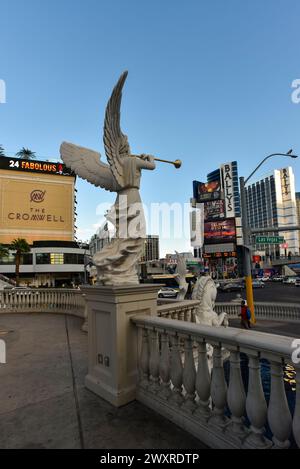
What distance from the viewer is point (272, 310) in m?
12.9

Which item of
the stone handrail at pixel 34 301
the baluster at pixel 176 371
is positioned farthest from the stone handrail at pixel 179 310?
the stone handrail at pixel 34 301

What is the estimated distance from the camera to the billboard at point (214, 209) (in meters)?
59.5

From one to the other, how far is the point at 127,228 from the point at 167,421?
245 centimetres

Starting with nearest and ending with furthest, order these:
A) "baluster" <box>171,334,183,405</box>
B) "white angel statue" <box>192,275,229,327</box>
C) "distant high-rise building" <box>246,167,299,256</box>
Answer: "baluster" <box>171,334,183,405</box>
"white angel statue" <box>192,275,229,327</box>
"distant high-rise building" <box>246,167,299,256</box>

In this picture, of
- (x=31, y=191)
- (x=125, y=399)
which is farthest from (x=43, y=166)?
(x=125, y=399)

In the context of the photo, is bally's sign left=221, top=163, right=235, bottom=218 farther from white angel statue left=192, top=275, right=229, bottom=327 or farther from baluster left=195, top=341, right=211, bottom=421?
baluster left=195, top=341, right=211, bottom=421

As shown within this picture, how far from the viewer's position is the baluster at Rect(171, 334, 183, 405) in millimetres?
2648

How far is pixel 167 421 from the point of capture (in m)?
2.66

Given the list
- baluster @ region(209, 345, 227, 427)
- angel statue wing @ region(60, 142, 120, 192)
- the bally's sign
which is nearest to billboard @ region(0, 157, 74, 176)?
the bally's sign

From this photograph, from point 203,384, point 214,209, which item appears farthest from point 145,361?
point 214,209

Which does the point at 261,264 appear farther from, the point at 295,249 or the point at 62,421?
the point at 62,421

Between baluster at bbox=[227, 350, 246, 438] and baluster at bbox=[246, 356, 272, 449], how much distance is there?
0.34ft

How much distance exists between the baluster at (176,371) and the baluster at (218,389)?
19.4 inches
